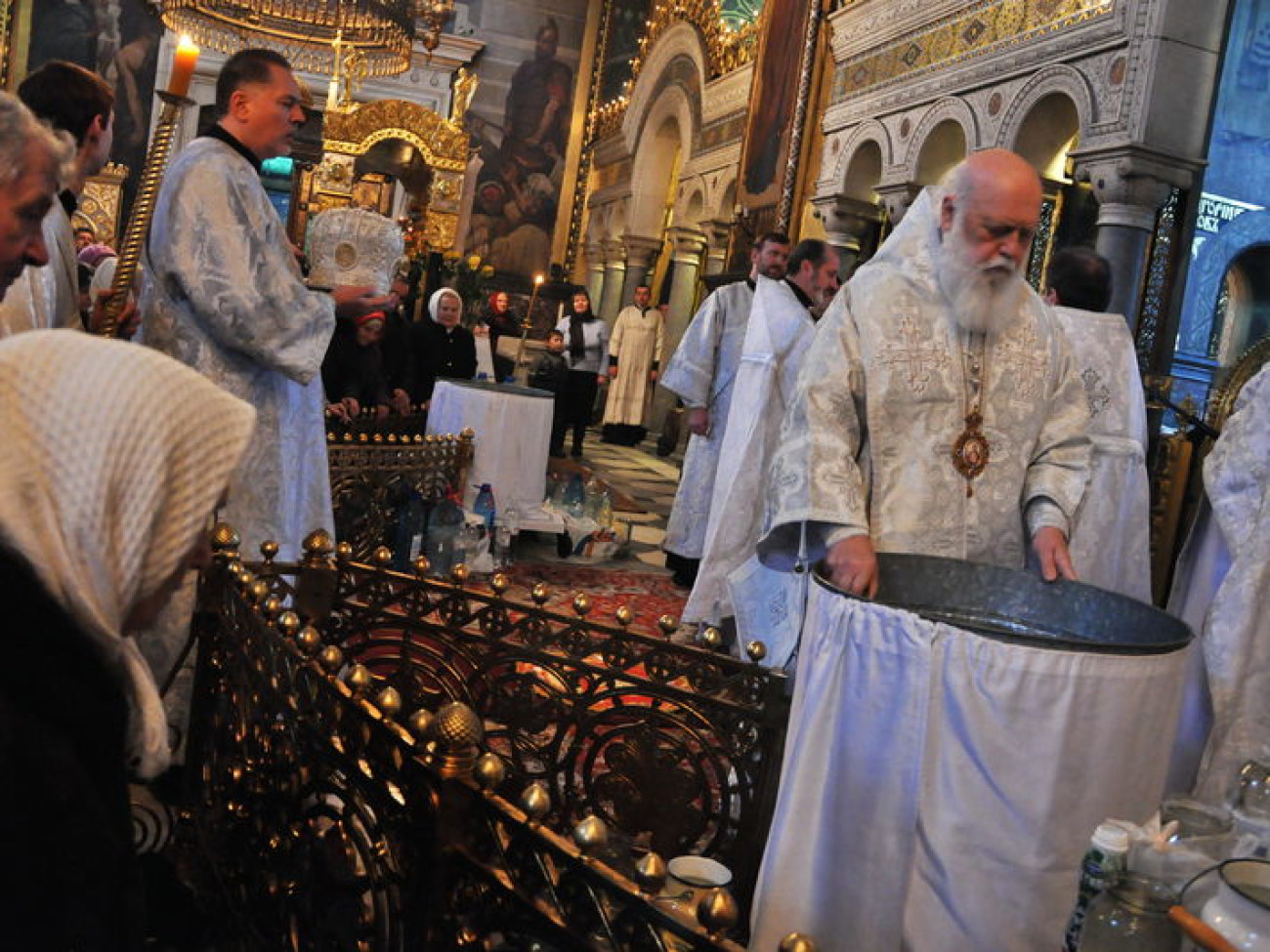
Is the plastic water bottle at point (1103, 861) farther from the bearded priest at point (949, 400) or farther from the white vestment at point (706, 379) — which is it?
the white vestment at point (706, 379)

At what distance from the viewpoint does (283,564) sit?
2.61 m

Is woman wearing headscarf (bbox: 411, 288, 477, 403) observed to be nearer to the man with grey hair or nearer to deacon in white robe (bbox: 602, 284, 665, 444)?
the man with grey hair

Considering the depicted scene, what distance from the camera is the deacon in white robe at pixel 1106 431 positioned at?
4270 mm

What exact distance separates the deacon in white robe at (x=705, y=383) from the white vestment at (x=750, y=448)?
3.52 feet

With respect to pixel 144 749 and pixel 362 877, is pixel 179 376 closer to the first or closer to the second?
pixel 144 749

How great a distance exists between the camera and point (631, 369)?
1686cm

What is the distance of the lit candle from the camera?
7.95ft

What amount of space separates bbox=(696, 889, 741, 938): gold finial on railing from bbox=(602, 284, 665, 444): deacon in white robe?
15.4 m

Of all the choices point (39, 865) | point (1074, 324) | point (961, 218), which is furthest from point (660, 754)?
point (1074, 324)

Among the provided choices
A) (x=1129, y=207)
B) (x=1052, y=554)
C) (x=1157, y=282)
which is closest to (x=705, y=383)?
(x=1129, y=207)

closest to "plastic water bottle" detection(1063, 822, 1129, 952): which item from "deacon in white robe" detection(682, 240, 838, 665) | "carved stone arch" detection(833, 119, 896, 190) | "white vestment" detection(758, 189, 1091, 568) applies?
"white vestment" detection(758, 189, 1091, 568)

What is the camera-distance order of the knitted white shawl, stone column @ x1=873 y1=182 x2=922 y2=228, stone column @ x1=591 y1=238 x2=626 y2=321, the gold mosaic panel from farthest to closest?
stone column @ x1=591 y1=238 x2=626 y2=321
stone column @ x1=873 y1=182 x2=922 y2=228
the gold mosaic panel
the knitted white shawl

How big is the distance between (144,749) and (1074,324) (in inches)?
143

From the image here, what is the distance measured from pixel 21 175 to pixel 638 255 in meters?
18.8
